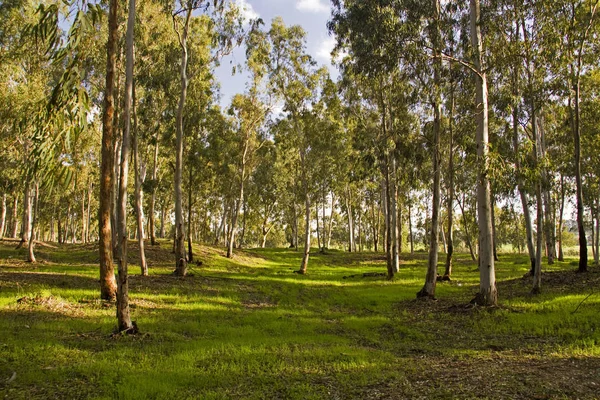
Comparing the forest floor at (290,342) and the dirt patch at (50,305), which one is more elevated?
the dirt patch at (50,305)

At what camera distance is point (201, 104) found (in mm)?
31109

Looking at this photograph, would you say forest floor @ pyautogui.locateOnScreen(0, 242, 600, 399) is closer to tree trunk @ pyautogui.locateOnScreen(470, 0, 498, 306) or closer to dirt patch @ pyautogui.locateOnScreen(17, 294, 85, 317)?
dirt patch @ pyautogui.locateOnScreen(17, 294, 85, 317)

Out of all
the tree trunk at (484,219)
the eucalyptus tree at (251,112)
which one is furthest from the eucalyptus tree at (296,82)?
the tree trunk at (484,219)

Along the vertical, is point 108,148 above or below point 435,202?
above

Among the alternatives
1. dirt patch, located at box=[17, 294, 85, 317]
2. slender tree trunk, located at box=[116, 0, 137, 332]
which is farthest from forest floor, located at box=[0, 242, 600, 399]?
slender tree trunk, located at box=[116, 0, 137, 332]

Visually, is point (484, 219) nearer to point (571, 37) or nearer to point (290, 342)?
point (290, 342)

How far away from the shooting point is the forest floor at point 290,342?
Result: 7.10 metres

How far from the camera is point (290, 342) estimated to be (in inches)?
430

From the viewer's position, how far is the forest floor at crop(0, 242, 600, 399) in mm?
7102

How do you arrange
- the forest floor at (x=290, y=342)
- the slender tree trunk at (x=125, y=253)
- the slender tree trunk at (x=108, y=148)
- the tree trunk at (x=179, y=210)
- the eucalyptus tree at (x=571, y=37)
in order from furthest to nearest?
the tree trunk at (x=179, y=210), the eucalyptus tree at (x=571, y=37), the slender tree trunk at (x=108, y=148), the slender tree trunk at (x=125, y=253), the forest floor at (x=290, y=342)

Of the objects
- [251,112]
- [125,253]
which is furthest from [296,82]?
[125,253]

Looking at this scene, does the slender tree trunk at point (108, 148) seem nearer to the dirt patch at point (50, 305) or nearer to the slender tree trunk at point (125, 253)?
the slender tree trunk at point (125, 253)

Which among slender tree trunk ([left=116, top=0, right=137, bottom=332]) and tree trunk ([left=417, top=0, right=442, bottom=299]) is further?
tree trunk ([left=417, top=0, right=442, bottom=299])

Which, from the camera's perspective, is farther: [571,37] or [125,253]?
[571,37]
